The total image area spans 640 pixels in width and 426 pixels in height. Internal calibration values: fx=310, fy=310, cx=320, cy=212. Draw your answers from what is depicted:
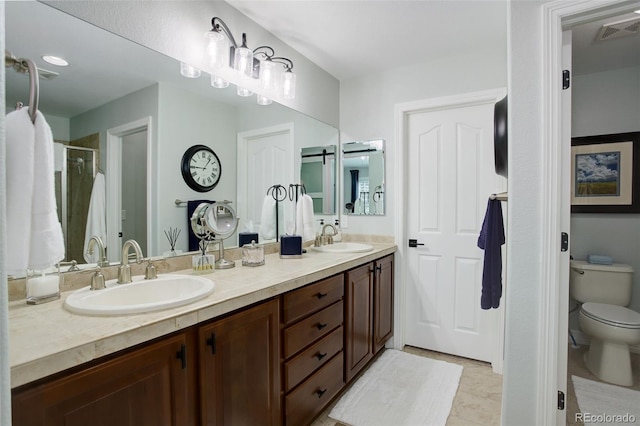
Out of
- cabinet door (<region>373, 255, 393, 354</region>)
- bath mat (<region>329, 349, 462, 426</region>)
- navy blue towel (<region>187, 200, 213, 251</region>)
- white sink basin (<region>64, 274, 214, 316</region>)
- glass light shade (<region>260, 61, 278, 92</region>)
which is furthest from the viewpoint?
cabinet door (<region>373, 255, 393, 354</region>)

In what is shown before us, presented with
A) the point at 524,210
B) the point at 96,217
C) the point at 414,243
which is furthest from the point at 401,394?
the point at 96,217

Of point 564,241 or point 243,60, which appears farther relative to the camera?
point 243,60

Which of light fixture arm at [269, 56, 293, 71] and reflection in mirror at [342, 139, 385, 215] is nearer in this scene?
light fixture arm at [269, 56, 293, 71]

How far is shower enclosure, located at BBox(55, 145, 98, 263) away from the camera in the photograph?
1246 mm

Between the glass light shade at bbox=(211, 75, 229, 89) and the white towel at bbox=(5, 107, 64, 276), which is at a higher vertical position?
the glass light shade at bbox=(211, 75, 229, 89)

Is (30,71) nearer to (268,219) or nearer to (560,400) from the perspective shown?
(268,219)

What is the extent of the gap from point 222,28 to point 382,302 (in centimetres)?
220

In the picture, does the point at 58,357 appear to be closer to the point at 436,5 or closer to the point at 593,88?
the point at 436,5

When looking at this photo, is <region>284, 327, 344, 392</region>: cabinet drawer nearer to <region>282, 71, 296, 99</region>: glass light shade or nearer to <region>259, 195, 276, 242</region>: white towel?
<region>259, 195, 276, 242</region>: white towel

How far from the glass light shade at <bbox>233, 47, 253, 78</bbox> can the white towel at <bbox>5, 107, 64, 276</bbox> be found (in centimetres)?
123

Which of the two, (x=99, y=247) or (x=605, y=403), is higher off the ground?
(x=99, y=247)

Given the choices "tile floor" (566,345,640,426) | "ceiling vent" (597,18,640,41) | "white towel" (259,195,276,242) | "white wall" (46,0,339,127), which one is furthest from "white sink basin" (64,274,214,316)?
"ceiling vent" (597,18,640,41)

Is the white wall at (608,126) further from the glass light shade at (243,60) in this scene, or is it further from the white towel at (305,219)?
the glass light shade at (243,60)

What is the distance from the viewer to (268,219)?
2260 millimetres
